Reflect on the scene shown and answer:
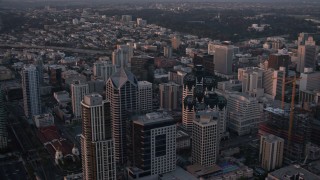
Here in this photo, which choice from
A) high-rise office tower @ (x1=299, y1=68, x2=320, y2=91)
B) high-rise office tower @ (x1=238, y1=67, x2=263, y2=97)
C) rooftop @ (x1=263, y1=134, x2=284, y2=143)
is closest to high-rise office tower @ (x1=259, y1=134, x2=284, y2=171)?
rooftop @ (x1=263, y1=134, x2=284, y2=143)

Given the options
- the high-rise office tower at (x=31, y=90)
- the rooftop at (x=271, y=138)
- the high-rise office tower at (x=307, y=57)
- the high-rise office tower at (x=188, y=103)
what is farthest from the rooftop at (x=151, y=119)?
the high-rise office tower at (x=307, y=57)

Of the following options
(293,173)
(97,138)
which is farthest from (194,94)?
(97,138)

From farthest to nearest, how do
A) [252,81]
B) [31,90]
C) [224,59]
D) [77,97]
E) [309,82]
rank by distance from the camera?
[224,59] < [309,82] < [252,81] < [77,97] < [31,90]

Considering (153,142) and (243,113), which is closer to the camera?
(153,142)

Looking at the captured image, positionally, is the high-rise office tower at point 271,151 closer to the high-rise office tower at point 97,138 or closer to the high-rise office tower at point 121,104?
the high-rise office tower at point 121,104

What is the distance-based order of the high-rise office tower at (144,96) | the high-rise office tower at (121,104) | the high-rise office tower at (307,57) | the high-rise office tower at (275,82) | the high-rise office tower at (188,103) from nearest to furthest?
the high-rise office tower at (121,104) < the high-rise office tower at (144,96) < the high-rise office tower at (188,103) < the high-rise office tower at (275,82) < the high-rise office tower at (307,57)

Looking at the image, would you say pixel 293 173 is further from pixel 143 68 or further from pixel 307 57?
pixel 307 57

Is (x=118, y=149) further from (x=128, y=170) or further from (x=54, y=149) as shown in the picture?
(x=54, y=149)

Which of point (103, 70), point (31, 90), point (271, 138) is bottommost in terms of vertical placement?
point (271, 138)
